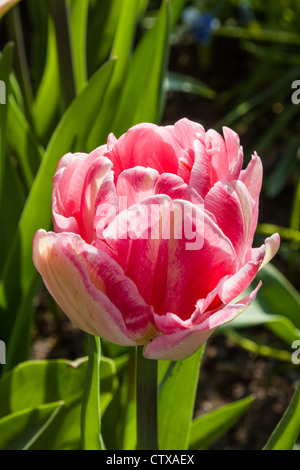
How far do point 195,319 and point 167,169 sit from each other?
117 mm

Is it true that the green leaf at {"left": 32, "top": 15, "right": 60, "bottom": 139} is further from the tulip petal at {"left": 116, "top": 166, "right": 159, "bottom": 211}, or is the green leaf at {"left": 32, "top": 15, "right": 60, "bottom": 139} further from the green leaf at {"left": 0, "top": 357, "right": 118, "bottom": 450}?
the tulip petal at {"left": 116, "top": 166, "right": 159, "bottom": 211}

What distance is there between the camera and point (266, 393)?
132cm

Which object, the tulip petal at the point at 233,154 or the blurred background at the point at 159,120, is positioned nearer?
the tulip petal at the point at 233,154

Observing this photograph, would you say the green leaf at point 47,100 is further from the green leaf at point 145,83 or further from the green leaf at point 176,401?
the green leaf at point 176,401

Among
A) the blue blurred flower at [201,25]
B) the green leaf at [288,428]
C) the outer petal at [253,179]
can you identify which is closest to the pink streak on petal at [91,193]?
the outer petal at [253,179]

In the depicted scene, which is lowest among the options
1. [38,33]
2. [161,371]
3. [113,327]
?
[161,371]

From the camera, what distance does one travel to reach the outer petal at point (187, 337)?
47 cm

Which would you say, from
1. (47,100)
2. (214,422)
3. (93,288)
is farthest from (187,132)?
(47,100)

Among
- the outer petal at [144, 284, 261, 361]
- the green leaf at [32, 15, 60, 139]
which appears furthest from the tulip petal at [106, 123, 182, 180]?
the green leaf at [32, 15, 60, 139]

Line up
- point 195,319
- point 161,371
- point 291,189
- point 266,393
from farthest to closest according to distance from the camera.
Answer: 1. point 291,189
2. point 266,393
3. point 161,371
4. point 195,319

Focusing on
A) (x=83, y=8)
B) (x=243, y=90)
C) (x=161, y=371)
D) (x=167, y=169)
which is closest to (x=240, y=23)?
(x=243, y=90)

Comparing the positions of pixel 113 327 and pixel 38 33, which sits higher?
pixel 38 33

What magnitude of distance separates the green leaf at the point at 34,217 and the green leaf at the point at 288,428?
15.1 inches

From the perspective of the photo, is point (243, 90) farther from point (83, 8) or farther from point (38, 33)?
point (83, 8)
